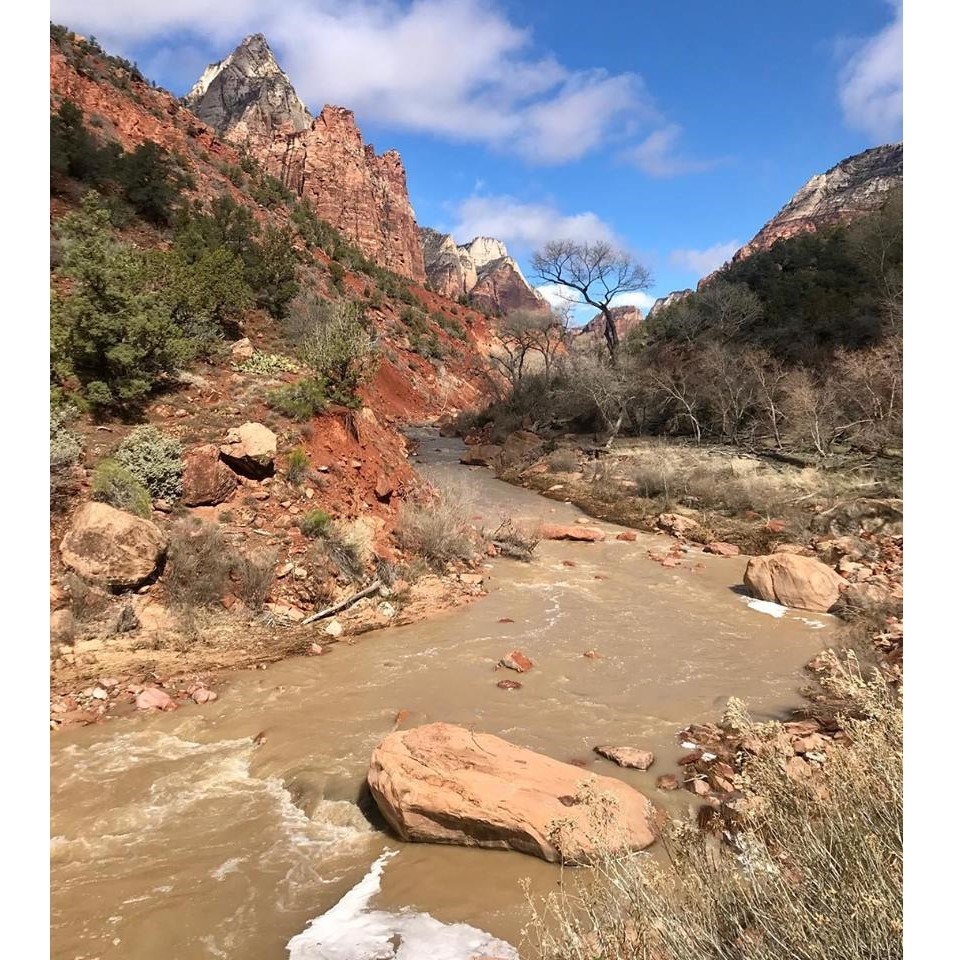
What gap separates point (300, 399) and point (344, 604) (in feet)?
12.5

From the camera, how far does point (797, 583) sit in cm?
809

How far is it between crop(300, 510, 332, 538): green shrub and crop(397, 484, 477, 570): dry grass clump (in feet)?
4.71

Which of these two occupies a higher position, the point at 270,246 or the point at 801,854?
the point at 270,246

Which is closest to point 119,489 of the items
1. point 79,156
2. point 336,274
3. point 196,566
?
point 196,566

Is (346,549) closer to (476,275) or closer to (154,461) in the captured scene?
(154,461)

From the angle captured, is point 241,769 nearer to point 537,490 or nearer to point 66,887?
point 66,887

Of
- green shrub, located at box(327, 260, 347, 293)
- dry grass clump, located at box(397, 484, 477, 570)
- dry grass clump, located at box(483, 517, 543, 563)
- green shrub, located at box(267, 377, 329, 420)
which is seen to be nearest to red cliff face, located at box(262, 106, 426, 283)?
green shrub, located at box(327, 260, 347, 293)

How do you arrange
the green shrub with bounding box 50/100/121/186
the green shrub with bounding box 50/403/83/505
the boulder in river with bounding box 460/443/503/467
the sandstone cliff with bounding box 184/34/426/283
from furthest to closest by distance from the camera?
the sandstone cliff with bounding box 184/34/426/283, the boulder in river with bounding box 460/443/503/467, the green shrub with bounding box 50/100/121/186, the green shrub with bounding box 50/403/83/505

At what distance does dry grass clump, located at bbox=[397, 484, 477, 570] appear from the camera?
8.87 m

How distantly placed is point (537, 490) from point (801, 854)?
14651mm

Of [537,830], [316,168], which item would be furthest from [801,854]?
[316,168]

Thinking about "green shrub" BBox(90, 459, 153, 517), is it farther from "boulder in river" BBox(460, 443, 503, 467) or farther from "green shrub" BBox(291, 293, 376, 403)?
"boulder in river" BBox(460, 443, 503, 467)

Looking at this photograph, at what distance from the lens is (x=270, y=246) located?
20.1 metres
